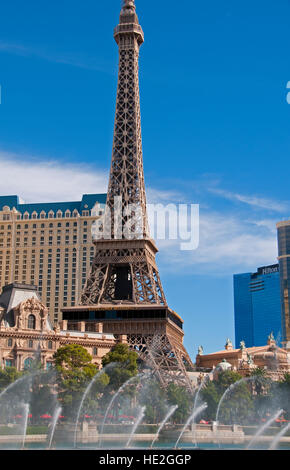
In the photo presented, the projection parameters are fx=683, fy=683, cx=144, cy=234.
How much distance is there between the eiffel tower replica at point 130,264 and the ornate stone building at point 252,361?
11517 mm

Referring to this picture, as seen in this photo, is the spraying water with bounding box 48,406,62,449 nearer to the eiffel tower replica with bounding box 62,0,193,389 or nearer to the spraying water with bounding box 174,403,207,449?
the spraying water with bounding box 174,403,207,449

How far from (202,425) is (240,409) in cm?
1704

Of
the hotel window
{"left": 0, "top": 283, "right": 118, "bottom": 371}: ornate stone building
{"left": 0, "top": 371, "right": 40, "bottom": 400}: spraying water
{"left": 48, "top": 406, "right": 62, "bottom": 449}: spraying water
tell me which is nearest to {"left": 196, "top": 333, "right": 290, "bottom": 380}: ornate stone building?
{"left": 0, "top": 283, "right": 118, "bottom": 371}: ornate stone building

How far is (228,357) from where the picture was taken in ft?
573

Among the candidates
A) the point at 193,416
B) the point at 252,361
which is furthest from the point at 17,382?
the point at 252,361

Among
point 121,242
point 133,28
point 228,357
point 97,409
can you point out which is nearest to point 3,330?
point 97,409

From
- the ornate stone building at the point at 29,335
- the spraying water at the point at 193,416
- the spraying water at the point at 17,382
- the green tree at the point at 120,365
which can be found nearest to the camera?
the spraying water at the point at 193,416

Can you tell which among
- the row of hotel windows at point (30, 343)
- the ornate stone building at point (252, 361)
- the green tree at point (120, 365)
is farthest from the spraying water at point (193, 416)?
the ornate stone building at point (252, 361)

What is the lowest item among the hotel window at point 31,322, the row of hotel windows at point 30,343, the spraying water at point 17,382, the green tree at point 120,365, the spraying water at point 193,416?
the spraying water at point 193,416

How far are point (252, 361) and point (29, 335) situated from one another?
55.8 m

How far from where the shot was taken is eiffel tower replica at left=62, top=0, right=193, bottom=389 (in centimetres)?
13900

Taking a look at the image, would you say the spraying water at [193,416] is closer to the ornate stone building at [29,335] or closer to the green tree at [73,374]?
the green tree at [73,374]

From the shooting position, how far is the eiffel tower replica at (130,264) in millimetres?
139000

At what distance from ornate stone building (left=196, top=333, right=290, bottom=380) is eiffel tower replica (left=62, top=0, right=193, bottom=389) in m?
11.5
